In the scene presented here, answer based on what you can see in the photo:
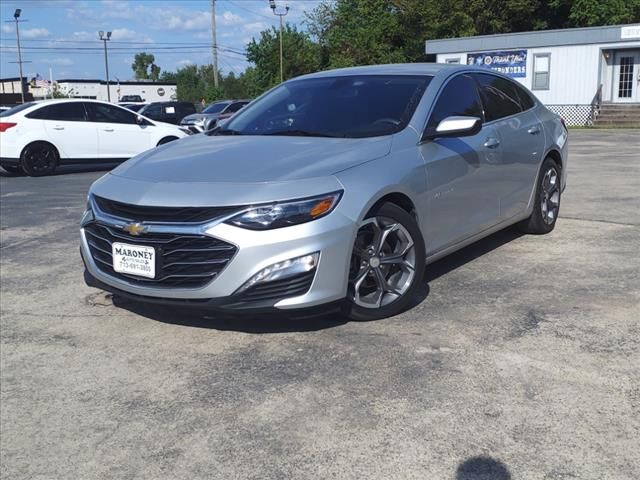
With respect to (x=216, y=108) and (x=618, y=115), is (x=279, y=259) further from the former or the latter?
(x=618, y=115)

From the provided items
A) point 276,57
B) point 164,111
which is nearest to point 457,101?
point 164,111

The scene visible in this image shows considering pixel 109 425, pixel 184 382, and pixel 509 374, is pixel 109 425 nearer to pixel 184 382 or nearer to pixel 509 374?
pixel 184 382

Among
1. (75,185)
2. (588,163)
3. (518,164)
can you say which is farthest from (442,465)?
(588,163)

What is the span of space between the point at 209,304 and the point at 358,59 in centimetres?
4277

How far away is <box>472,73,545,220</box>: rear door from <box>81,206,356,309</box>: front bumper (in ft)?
6.94

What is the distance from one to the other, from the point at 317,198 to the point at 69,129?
11554 millimetres

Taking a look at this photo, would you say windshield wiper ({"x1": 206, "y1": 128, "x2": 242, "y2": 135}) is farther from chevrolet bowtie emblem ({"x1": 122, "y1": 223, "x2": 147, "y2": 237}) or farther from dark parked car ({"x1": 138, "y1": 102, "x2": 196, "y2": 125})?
dark parked car ({"x1": 138, "y1": 102, "x2": 196, "y2": 125})

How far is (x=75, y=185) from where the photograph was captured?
Answer: 12.2 meters

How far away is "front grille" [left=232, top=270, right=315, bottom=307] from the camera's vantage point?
12.4 feet

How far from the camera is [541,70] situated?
30.1m

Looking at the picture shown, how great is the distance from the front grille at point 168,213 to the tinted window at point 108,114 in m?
11.0

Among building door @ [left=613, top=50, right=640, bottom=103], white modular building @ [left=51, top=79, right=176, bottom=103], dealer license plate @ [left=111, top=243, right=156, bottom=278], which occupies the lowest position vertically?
dealer license plate @ [left=111, top=243, right=156, bottom=278]

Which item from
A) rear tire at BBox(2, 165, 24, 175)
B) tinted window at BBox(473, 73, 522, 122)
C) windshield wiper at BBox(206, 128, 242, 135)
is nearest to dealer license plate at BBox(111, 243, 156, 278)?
Result: windshield wiper at BBox(206, 128, 242, 135)

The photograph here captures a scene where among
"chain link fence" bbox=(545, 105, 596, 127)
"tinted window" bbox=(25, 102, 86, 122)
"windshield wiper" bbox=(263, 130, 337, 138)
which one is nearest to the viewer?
"windshield wiper" bbox=(263, 130, 337, 138)
